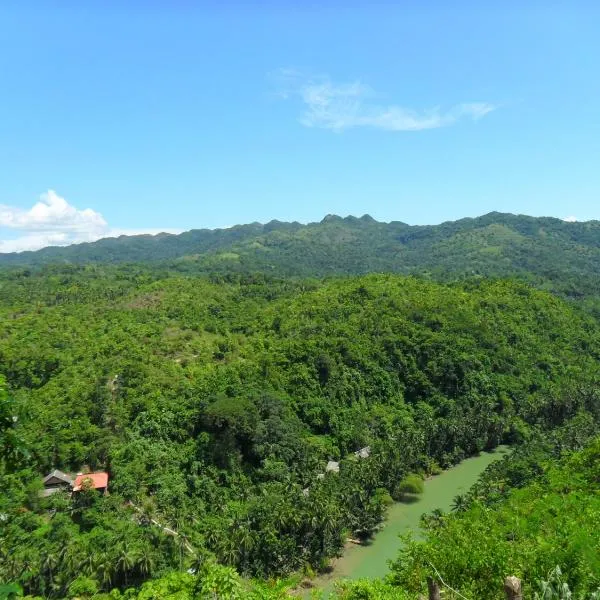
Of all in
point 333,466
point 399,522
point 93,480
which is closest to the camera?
point 93,480

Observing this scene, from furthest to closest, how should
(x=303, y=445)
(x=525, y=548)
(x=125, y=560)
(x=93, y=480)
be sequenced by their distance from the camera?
(x=303, y=445), (x=93, y=480), (x=125, y=560), (x=525, y=548)

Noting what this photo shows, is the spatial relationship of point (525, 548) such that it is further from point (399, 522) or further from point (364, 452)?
point (364, 452)

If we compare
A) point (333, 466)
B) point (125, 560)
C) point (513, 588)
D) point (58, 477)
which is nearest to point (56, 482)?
point (58, 477)

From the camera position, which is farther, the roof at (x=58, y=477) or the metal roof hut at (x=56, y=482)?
the roof at (x=58, y=477)

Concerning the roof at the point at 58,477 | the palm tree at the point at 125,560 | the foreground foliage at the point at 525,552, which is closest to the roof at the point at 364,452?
the foreground foliage at the point at 525,552

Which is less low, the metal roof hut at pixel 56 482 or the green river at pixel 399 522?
the metal roof hut at pixel 56 482

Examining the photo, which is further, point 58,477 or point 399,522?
point 399,522

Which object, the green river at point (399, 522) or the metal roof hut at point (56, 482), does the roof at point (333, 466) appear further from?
the metal roof hut at point (56, 482)
